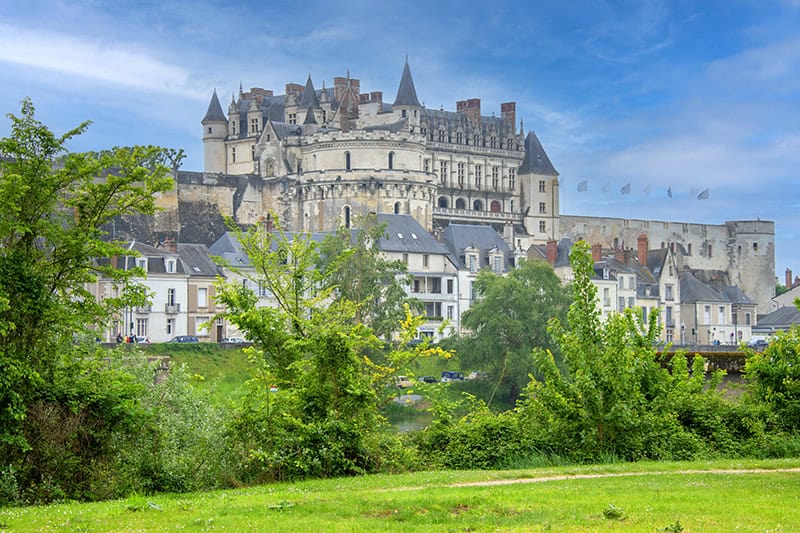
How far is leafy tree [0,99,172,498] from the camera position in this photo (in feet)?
50.1

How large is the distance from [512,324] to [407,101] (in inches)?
1542

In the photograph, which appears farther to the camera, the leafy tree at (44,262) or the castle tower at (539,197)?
the castle tower at (539,197)

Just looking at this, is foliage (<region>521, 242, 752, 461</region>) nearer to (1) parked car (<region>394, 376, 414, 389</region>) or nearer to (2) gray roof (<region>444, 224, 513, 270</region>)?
(1) parked car (<region>394, 376, 414, 389</region>)

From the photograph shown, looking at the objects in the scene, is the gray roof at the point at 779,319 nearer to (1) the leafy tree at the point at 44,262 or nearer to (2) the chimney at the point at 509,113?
(2) the chimney at the point at 509,113

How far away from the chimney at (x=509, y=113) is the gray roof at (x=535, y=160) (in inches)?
62.8

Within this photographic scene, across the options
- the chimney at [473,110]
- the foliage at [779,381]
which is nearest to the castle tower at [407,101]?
the chimney at [473,110]

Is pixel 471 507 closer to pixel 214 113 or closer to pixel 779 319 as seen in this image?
pixel 779 319

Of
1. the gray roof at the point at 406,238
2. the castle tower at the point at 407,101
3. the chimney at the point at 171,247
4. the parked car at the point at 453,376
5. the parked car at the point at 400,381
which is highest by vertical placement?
the castle tower at the point at 407,101

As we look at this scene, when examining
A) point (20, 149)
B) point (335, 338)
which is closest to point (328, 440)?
point (335, 338)

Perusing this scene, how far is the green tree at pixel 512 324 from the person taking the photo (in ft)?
160

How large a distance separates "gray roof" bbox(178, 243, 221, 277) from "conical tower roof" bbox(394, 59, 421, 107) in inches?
1189

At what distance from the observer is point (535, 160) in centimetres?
9812

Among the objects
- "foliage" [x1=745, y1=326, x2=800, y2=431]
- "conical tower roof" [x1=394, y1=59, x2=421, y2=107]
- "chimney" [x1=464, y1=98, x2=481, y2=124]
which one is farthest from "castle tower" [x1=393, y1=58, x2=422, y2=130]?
"foliage" [x1=745, y1=326, x2=800, y2=431]

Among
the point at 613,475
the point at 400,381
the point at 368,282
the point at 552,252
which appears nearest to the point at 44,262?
the point at 613,475
